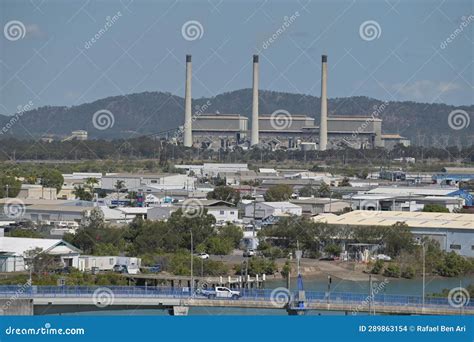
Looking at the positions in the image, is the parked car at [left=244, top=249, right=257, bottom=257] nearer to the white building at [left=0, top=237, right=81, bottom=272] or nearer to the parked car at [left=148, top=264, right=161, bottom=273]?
the parked car at [left=148, top=264, right=161, bottom=273]

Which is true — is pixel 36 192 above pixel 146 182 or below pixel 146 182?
below

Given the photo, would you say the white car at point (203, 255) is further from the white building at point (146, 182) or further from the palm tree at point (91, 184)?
the white building at point (146, 182)

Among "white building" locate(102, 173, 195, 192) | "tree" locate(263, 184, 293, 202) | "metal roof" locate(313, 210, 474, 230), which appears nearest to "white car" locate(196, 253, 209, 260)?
"metal roof" locate(313, 210, 474, 230)

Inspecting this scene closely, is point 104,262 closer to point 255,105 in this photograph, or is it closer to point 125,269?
point 125,269

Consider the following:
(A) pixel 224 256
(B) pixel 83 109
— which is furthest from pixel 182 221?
Answer: (B) pixel 83 109

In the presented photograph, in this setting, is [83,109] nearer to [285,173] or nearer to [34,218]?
[285,173]

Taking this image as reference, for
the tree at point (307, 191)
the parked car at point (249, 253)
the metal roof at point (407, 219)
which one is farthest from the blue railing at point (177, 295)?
the tree at point (307, 191)

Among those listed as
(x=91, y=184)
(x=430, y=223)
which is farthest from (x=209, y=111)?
(x=430, y=223)
